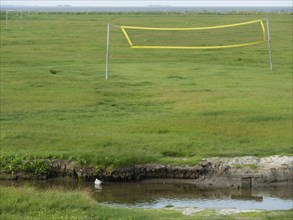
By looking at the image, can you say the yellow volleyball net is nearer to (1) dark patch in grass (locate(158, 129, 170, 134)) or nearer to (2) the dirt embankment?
(1) dark patch in grass (locate(158, 129, 170, 134))

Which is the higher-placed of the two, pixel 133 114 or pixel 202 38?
pixel 202 38

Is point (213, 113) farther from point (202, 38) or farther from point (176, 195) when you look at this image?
point (202, 38)

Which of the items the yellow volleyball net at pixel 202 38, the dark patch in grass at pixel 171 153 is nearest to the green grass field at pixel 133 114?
the dark patch in grass at pixel 171 153

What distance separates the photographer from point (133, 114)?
22.4 m

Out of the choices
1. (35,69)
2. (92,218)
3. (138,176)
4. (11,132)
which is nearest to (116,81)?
(35,69)

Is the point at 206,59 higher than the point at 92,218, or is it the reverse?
the point at 206,59

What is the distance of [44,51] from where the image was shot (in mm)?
40281

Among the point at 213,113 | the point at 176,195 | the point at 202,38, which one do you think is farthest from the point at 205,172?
the point at 202,38

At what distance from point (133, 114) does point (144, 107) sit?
1.09 m

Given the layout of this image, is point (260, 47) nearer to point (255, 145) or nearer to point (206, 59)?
point (206, 59)

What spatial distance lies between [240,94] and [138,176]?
8870mm

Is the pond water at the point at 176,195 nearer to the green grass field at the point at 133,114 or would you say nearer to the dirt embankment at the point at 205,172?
the dirt embankment at the point at 205,172

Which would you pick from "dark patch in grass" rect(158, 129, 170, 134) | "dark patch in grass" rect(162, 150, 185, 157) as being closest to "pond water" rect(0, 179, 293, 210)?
"dark patch in grass" rect(162, 150, 185, 157)

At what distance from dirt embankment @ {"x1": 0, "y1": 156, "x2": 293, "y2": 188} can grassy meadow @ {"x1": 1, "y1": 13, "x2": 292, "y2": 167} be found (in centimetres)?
23
